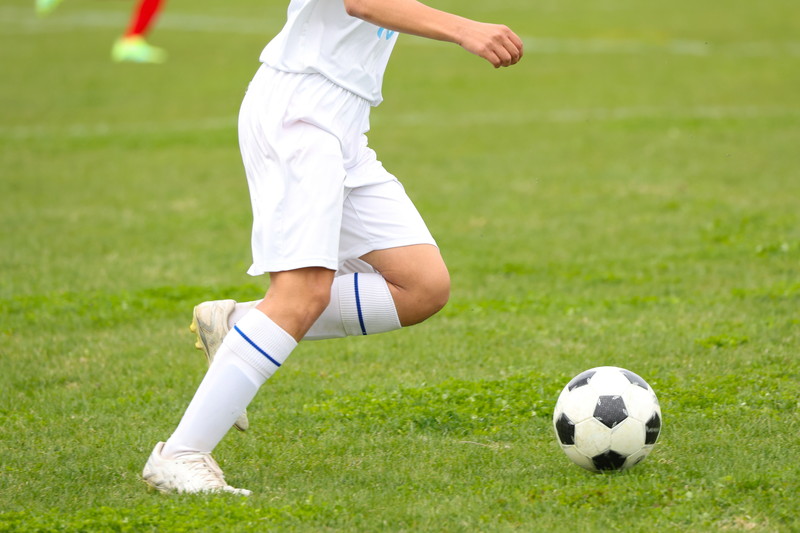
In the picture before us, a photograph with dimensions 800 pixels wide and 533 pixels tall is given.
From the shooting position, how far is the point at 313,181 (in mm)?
3848

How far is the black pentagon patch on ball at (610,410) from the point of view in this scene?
3.99m

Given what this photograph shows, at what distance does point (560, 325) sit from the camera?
6.34m

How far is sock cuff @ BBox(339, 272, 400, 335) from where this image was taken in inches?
165

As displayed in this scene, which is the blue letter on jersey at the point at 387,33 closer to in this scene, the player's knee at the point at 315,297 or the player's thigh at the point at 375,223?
the player's thigh at the point at 375,223

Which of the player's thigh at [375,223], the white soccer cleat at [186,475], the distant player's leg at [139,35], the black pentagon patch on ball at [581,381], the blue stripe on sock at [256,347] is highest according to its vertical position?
the player's thigh at [375,223]

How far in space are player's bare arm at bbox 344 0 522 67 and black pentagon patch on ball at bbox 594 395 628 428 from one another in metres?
1.26

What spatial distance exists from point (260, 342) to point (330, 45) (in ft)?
3.48

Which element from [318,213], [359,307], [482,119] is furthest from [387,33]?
[482,119]

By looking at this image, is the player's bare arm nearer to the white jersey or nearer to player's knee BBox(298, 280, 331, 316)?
the white jersey

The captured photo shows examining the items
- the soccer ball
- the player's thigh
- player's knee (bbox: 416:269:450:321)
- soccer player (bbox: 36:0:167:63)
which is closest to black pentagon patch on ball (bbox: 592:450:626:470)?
the soccer ball

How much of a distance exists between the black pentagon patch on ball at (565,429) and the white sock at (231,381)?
1.01 m

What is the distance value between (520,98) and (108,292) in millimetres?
9575

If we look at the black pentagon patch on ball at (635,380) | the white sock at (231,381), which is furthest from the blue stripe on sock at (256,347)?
the black pentagon patch on ball at (635,380)

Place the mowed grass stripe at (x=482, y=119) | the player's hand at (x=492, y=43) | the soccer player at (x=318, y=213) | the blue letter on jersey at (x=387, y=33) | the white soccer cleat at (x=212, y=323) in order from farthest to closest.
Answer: the mowed grass stripe at (x=482, y=119) < the white soccer cleat at (x=212, y=323) < the blue letter on jersey at (x=387, y=33) < the soccer player at (x=318, y=213) < the player's hand at (x=492, y=43)
